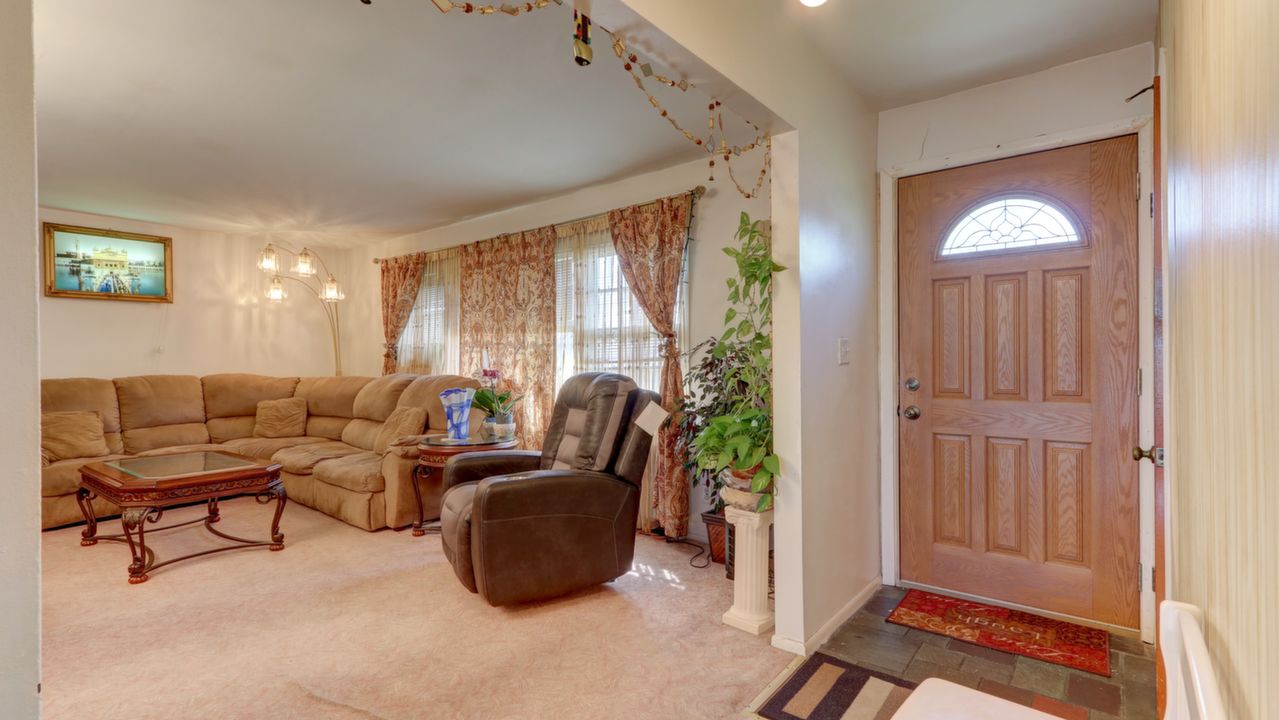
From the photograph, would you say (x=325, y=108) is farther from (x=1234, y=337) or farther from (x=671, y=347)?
(x=1234, y=337)

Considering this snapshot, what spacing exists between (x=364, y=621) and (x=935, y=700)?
2.37m

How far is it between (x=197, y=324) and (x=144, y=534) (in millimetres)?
2562

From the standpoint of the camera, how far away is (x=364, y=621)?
256 centimetres

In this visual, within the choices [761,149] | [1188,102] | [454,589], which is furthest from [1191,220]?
[454,589]

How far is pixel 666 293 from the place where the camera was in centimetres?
369

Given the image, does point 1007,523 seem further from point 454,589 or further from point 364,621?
point 364,621

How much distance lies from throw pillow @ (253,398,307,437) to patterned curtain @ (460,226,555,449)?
5.83 ft

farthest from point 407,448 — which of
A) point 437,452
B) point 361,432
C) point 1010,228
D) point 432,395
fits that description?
point 1010,228

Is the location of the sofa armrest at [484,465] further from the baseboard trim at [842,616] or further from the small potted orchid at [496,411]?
the baseboard trim at [842,616]

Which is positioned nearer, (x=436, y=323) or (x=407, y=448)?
(x=407, y=448)

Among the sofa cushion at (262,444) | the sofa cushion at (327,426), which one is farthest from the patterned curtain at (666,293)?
the sofa cushion at (262,444)

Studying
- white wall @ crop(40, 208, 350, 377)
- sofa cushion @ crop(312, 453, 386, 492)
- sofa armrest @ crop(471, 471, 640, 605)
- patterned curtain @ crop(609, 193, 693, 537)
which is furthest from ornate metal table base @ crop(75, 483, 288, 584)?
Answer: patterned curtain @ crop(609, 193, 693, 537)

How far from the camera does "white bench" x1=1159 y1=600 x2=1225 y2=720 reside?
1.69ft

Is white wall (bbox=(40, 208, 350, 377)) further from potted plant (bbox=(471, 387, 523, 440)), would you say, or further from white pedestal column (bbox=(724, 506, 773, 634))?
white pedestal column (bbox=(724, 506, 773, 634))
